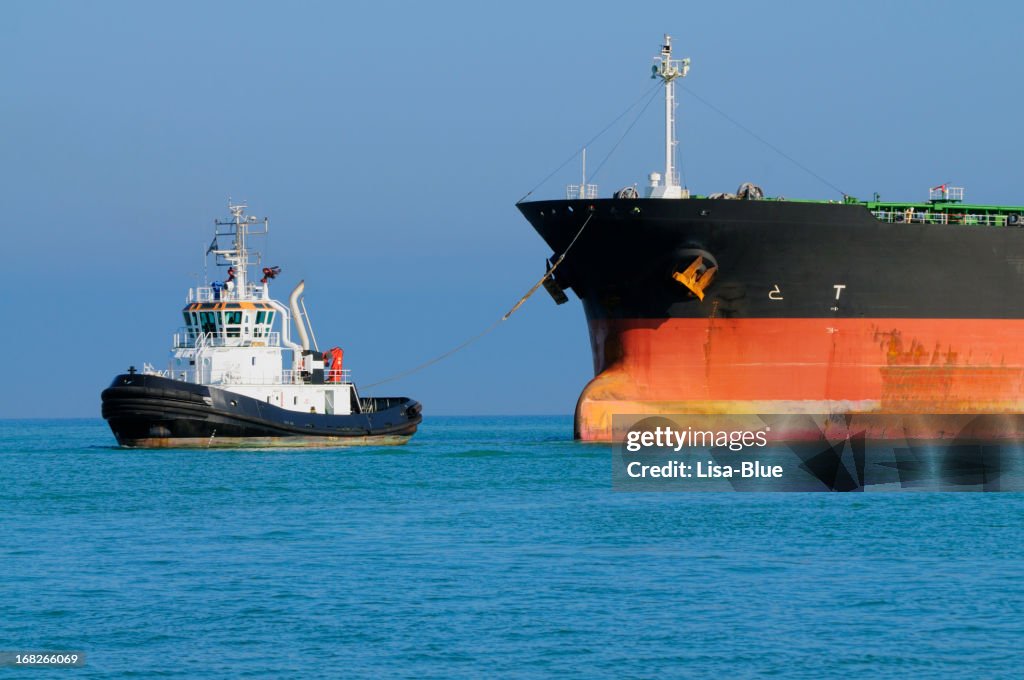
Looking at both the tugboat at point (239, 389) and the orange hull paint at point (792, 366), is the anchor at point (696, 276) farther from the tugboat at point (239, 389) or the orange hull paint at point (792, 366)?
the tugboat at point (239, 389)

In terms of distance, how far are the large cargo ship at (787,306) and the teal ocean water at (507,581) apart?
235 inches

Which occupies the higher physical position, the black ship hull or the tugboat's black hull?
the black ship hull

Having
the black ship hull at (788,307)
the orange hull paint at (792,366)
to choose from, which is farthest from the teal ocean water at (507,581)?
the black ship hull at (788,307)

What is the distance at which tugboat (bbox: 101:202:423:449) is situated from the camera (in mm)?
34219

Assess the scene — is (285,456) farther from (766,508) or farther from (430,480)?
(766,508)

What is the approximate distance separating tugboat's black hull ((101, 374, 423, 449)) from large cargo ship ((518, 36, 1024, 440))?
22.6 ft

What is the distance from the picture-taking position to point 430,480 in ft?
99.7

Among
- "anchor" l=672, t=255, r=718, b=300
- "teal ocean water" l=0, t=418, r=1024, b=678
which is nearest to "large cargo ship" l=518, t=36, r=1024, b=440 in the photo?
"anchor" l=672, t=255, r=718, b=300

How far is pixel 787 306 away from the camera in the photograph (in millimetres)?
33406

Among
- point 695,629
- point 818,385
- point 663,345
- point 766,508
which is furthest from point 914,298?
point 695,629

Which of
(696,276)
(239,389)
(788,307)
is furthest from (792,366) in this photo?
(239,389)

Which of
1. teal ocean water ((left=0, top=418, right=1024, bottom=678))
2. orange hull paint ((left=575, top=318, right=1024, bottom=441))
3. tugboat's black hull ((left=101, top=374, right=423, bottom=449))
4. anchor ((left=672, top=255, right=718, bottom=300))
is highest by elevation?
anchor ((left=672, top=255, right=718, bottom=300))

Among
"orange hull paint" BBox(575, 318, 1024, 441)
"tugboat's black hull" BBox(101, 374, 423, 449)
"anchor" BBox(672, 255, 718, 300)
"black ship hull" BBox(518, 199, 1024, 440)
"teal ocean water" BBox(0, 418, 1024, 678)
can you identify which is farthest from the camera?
"tugboat's black hull" BBox(101, 374, 423, 449)

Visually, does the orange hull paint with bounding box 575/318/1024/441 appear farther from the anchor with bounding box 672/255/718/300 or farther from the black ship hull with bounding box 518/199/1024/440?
the anchor with bounding box 672/255/718/300
